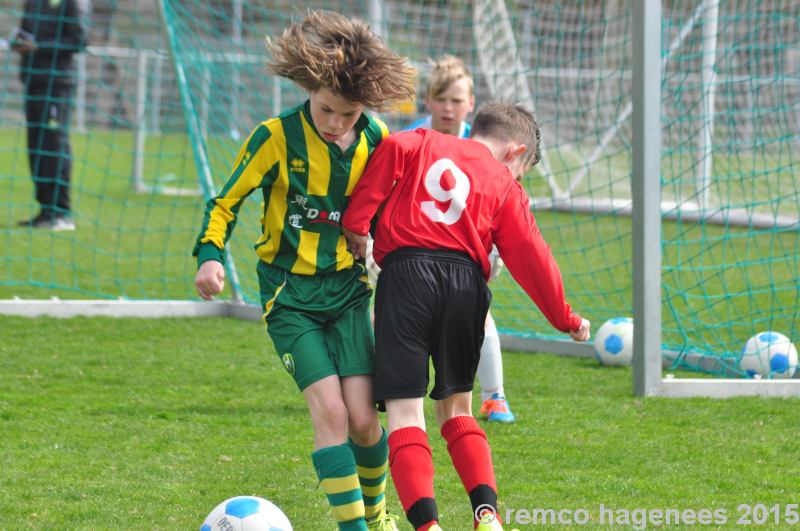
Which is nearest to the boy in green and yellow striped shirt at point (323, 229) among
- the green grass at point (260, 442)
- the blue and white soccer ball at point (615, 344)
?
the green grass at point (260, 442)

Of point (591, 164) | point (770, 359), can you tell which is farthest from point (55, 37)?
point (770, 359)

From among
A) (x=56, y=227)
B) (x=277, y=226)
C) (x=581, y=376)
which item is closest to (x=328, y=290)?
(x=277, y=226)

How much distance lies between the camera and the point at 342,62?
295 cm

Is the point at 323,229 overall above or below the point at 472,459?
above

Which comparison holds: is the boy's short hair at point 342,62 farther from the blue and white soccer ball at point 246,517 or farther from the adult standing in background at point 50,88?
the adult standing in background at point 50,88

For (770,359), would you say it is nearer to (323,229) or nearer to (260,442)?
(260,442)

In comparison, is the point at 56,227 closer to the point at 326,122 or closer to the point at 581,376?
the point at 581,376

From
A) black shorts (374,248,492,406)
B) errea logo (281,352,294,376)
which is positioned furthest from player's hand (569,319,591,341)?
errea logo (281,352,294,376)

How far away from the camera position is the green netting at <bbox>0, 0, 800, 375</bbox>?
6.91 metres

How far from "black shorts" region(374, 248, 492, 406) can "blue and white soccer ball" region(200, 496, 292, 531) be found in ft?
1.34

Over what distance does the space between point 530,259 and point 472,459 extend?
0.57m

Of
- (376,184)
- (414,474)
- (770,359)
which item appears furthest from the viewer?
(770,359)

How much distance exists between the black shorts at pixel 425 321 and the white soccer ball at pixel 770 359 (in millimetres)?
2678

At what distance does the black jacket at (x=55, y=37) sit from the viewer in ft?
28.6
